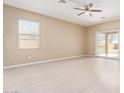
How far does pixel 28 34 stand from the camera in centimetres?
626

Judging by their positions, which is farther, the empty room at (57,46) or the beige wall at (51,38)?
the beige wall at (51,38)

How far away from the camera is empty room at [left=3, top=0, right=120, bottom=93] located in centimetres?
335

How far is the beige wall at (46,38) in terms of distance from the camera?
5.41 meters

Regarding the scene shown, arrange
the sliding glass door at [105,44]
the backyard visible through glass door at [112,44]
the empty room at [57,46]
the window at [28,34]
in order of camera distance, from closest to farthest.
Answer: the empty room at [57,46] < the window at [28,34] < the backyard visible through glass door at [112,44] < the sliding glass door at [105,44]

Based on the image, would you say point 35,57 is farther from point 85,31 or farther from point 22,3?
point 85,31

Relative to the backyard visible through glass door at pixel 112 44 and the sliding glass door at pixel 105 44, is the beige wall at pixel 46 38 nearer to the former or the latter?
the sliding glass door at pixel 105 44

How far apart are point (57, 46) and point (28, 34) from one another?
80.1 inches

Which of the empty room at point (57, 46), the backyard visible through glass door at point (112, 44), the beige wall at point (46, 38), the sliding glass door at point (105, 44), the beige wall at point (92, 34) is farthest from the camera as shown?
the sliding glass door at point (105, 44)

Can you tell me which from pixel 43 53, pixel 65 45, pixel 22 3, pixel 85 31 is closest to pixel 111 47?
pixel 85 31

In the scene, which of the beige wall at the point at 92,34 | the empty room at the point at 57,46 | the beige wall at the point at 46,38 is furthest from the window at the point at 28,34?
the beige wall at the point at 92,34

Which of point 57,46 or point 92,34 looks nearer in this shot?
point 57,46

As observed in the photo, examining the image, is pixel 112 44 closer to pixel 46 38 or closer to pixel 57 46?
pixel 57 46

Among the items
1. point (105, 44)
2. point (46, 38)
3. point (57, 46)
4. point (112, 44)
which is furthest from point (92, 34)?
point (46, 38)

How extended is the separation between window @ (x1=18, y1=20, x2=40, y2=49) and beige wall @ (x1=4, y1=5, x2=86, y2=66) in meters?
0.20
